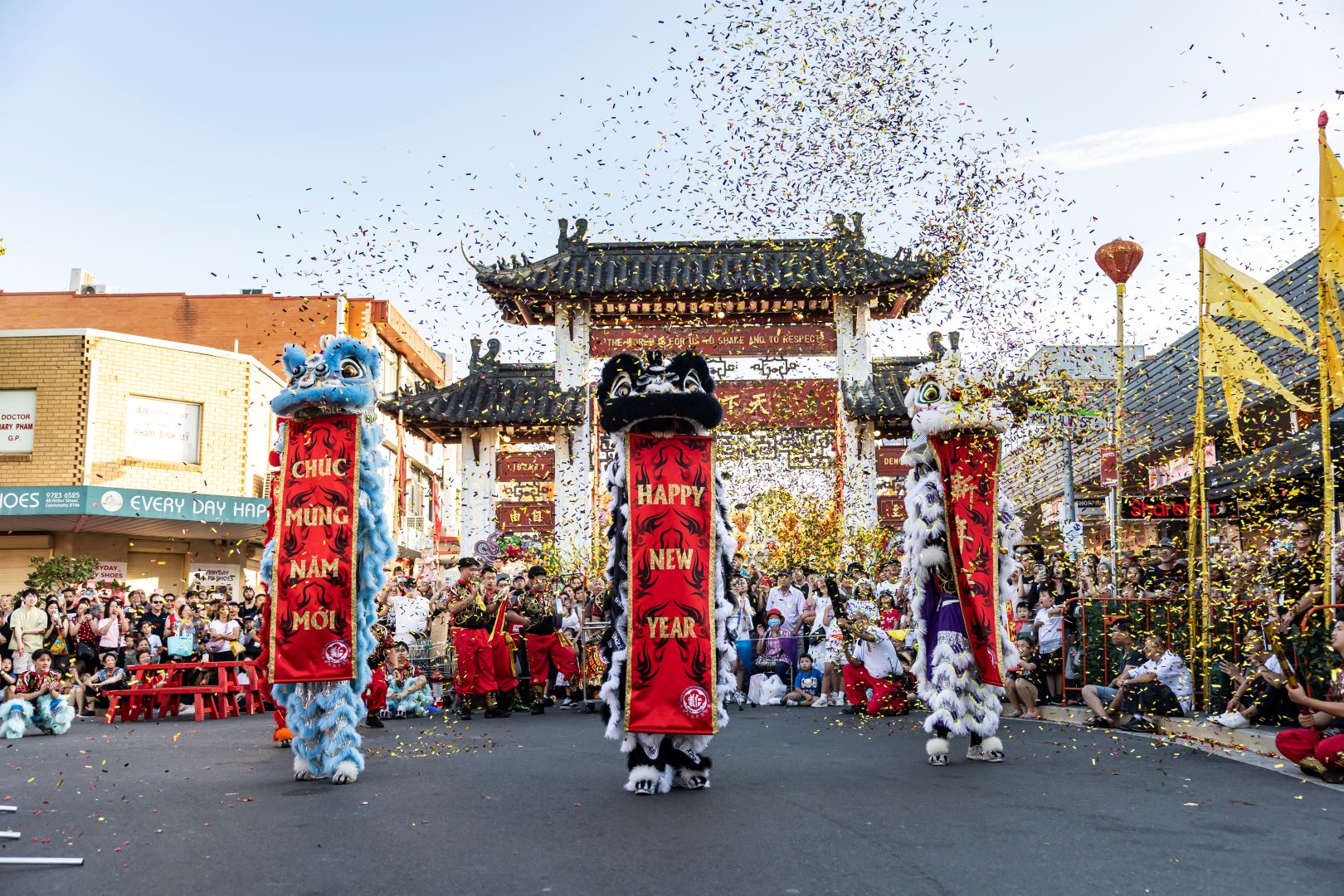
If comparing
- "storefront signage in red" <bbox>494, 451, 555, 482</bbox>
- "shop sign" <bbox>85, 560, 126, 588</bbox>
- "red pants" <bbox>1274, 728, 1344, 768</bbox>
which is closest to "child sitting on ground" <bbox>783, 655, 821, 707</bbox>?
"red pants" <bbox>1274, 728, 1344, 768</bbox>

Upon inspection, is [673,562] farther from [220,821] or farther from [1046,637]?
[1046,637]

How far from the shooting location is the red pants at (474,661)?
1279 centimetres

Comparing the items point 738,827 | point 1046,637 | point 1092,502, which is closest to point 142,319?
point 1092,502

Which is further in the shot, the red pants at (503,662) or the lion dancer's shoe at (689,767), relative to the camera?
the red pants at (503,662)

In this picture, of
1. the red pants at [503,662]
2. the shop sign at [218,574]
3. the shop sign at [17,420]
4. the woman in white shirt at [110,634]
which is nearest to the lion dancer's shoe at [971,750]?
the red pants at [503,662]

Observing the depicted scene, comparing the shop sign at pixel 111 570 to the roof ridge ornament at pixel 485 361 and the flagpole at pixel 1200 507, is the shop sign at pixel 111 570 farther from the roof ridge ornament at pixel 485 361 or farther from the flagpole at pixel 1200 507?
the flagpole at pixel 1200 507

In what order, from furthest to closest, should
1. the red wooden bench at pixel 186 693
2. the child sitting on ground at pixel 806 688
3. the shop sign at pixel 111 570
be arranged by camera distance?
the shop sign at pixel 111 570, the child sitting on ground at pixel 806 688, the red wooden bench at pixel 186 693

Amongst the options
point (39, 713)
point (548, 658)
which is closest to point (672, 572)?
point (548, 658)

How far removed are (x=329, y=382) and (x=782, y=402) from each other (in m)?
15.2

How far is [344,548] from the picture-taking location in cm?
759

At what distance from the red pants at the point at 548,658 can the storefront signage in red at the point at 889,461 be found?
10636mm

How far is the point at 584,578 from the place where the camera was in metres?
17.8

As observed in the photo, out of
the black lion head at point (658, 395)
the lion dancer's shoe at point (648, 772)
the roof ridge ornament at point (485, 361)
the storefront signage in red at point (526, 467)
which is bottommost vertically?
the lion dancer's shoe at point (648, 772)

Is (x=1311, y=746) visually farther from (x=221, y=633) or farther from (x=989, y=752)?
(x=221, y=633)
